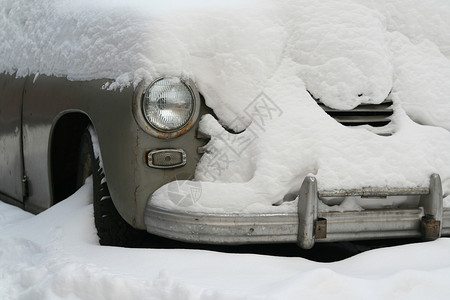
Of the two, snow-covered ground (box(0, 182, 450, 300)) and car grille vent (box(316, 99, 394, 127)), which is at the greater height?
car grille vent (box(316, 99, 394, 127))

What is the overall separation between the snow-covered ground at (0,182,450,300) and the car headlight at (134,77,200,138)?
532mm

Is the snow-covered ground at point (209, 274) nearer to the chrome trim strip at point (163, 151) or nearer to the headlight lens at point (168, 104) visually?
the chrome trim strip at point (163, 151)

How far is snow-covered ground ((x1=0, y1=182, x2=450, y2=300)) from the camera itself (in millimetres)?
2047

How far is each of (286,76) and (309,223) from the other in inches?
28.1

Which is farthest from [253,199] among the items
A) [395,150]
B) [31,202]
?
[31,202]

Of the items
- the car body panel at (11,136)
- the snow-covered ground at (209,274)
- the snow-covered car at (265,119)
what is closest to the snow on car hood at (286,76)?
the snow-covered car at (265,119)

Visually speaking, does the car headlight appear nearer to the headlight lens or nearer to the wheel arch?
the headlight lens

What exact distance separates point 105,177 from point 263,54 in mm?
941

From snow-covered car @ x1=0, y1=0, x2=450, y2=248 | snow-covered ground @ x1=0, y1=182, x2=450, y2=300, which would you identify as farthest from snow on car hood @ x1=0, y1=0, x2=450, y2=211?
snow-covered ground @ x1=0, y1=182, x2=450, y2=300

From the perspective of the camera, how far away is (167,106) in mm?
2352

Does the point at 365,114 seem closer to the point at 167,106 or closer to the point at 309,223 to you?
the point at 309,223

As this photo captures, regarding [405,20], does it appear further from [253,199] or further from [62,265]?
[62,265]

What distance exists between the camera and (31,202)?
3.59 meters

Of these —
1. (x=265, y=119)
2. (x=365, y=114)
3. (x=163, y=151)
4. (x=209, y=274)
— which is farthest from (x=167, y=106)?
(x=365, y=114)
